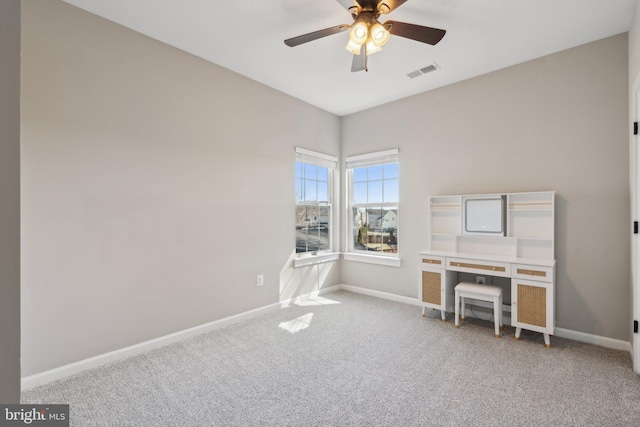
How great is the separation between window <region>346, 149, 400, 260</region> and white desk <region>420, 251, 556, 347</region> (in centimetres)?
93

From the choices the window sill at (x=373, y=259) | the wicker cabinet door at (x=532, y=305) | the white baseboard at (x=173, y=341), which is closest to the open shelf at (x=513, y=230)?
the wicker cabinet door at (x=532, y=305)

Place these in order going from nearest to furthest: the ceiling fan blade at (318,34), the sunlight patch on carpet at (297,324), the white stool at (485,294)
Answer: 1. the ceiling fan blade at (318,34)
2. the white stool at (485,294)
3. the sunlight patch on carpet at (297,324)

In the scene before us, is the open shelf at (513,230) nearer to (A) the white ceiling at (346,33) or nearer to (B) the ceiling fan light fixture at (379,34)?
(A) the white ceiling at (346,33)

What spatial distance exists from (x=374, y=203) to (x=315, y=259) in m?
1.25

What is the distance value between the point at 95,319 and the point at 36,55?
209 cm

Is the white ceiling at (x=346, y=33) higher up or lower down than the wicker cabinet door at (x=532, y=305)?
higher up

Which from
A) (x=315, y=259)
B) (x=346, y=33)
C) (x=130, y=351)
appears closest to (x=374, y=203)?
(x=315, y=259)

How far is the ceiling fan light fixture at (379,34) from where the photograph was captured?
2162mm

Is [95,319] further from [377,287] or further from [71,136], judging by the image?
[377,287]

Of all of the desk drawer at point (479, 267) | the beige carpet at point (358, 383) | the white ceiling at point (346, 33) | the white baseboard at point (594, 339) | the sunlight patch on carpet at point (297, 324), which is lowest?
the beige carpet at point (358, 383)

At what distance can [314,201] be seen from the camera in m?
4.64

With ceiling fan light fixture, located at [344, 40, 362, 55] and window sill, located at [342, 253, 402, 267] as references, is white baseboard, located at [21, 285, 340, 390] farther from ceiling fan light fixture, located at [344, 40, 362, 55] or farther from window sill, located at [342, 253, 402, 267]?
ceiling fan light fixture, located at [344, 40, 362, 55]
